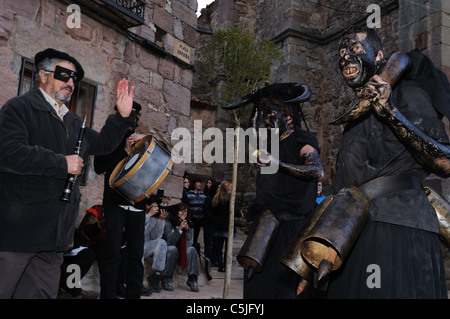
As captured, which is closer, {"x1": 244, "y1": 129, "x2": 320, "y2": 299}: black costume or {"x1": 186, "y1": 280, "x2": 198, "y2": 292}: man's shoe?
{"x1": 244, "y1": 129, "x2": 320, "y2": 299}: black costume

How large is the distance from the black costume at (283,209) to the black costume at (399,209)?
3.38 ft

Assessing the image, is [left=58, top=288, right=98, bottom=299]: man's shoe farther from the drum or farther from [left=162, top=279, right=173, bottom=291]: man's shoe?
the drum

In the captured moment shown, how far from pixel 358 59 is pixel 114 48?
5448 mm

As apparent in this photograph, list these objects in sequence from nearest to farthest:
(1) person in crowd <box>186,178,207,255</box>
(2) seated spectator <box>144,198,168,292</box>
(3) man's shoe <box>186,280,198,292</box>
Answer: (2) seated spectator <box>144,198,168,292</box> < (3) man's shoe <box>186,280,198,292</box> < (1) person in crowd <box>186,178,207,255</box>

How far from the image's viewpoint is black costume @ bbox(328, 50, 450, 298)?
1.56m

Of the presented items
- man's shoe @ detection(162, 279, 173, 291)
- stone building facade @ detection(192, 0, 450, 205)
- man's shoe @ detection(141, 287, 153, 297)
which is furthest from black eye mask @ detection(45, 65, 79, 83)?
stone building facade @ detection(192, 0, 450, 205)

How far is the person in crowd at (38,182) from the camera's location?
Answer: 2.25 meters

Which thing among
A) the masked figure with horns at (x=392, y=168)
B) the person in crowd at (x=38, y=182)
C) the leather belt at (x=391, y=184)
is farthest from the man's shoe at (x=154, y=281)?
the leather belt at (x=391, y=184)

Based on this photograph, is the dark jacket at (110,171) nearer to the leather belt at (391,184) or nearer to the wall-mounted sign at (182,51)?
the leather belt at (391,184)

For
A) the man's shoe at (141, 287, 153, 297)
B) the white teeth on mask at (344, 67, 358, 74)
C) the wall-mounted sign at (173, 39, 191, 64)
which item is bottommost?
the man's shoe at (141, 287, 153, 297)

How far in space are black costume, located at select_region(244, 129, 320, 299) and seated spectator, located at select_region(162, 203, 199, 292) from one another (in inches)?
129

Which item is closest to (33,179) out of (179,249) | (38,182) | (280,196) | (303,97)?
(38,182)

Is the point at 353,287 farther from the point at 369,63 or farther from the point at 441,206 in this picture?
the point at 369,63
